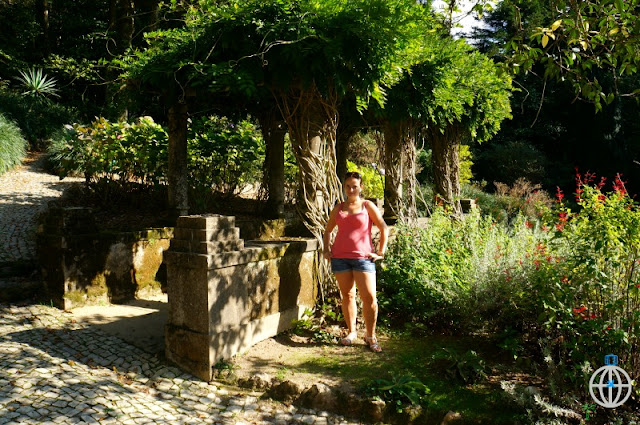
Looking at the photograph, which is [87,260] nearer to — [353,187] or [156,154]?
[156,154]

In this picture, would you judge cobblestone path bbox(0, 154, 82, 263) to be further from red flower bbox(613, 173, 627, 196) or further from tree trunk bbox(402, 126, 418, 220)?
red flower bbox(613, 173, 627, 196)

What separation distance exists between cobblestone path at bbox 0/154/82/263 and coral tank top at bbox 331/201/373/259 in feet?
15.0

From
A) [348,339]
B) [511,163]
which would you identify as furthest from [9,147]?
[511,163]

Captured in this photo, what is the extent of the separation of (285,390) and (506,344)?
189cm

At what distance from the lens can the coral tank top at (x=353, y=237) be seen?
439 cm

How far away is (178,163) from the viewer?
20.3 feet

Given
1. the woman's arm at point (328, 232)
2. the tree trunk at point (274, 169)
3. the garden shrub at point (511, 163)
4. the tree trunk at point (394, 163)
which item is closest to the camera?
the woman's arm at point (328, 232)

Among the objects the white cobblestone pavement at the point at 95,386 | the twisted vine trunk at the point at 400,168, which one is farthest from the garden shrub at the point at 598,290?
the twisted vine trunk at the point at 400,168

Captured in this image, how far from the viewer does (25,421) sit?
2.98 metres

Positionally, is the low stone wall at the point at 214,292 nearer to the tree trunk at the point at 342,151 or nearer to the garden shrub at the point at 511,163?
the tree trunk at the point at 342,151

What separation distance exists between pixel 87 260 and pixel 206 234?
2.03 m

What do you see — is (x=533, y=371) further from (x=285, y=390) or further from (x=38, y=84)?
(x=38, y=84)

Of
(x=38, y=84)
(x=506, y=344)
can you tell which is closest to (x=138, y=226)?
(x=506, y=344)

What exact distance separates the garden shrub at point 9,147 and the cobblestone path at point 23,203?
0.72ft
